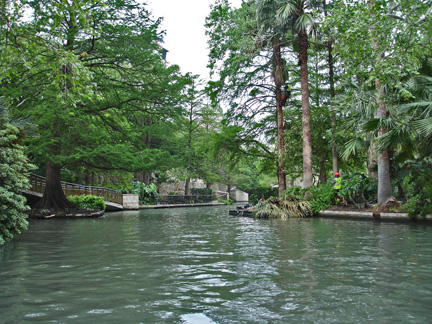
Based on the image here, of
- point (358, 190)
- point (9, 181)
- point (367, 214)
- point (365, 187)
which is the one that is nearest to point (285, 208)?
point (358, 190)

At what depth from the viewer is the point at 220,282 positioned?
15.7ft

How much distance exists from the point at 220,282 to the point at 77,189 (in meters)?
22.4

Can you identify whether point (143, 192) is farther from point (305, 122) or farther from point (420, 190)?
point (420, 190)

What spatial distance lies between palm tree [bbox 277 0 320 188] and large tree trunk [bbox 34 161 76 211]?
13321mm

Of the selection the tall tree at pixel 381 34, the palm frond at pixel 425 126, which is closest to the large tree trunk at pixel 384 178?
the tall tree at pixel 381 34

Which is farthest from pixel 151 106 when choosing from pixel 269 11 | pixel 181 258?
pixel 181 258

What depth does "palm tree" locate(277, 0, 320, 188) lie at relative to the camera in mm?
18312

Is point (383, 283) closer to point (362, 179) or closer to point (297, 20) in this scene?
point (362, 179)

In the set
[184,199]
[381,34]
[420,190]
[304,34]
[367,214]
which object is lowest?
[367,214]

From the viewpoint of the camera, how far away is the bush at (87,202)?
2211cm

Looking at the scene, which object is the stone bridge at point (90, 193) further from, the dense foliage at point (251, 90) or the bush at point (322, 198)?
the bush at point (322, 198)

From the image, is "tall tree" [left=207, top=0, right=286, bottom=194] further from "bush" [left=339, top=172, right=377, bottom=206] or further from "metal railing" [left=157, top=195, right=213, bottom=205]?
"metal railing" [left=157, top=195, right=213, bottom=205]

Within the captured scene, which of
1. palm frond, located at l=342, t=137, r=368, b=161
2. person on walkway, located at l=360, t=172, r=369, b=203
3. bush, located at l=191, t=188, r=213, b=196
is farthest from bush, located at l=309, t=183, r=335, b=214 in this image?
bush, located at l=191, t=188, r=213, b=196

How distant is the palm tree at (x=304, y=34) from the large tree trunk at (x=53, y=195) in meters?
13.3
